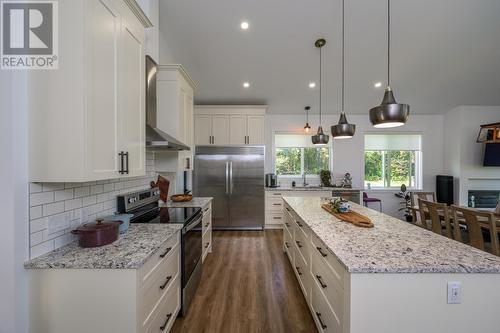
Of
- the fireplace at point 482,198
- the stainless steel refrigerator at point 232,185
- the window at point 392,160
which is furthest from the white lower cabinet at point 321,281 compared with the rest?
the fireplace at point 482,198

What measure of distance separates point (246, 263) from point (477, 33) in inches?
194

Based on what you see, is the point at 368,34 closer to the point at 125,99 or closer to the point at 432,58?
the point at 432,58

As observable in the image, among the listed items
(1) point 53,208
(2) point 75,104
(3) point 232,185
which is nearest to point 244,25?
(2) point 75,104

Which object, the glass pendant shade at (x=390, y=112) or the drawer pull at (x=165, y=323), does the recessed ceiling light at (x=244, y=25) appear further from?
the drawer pull at (x=165, y=323)

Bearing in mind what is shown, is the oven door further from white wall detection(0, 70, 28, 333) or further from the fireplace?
the fireplace

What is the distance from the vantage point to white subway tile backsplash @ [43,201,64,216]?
135cm

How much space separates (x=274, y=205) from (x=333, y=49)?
3148 millimetres

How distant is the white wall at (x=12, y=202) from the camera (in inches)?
45.7

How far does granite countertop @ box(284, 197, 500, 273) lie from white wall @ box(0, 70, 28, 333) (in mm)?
1741

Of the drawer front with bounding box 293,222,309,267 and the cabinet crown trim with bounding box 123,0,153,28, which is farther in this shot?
the drawer front with bounding box 293,222,309,267

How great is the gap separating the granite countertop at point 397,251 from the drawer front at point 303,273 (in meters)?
0.53

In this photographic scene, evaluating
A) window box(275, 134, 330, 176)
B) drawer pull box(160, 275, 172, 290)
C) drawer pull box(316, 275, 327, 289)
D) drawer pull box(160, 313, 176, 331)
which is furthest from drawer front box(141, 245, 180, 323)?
window box(275, 134, 330, 176)

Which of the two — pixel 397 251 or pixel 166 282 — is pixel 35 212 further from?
pixel 397 251

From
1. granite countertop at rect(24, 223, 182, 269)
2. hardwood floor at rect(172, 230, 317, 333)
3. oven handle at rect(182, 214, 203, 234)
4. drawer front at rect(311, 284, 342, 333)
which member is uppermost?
granite countertop at rect(24, 223, 182, 269)
